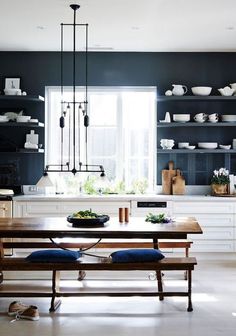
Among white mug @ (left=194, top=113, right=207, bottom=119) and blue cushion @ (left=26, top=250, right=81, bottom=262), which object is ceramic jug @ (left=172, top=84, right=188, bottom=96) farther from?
blue cushion @ (left=26, top=250, right=81, bottom=262)

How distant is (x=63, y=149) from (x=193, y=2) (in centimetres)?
318

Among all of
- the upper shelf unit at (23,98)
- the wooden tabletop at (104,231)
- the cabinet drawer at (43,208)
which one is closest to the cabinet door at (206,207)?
the cabinet drawer at (43,208)

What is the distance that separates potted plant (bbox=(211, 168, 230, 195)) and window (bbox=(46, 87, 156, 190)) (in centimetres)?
88

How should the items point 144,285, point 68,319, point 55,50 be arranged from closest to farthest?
point 68,319
point 144,285
point 55,50

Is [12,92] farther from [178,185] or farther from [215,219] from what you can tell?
[215,219]

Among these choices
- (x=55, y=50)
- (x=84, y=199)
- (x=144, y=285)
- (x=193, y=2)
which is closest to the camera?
(x=193, y=2)

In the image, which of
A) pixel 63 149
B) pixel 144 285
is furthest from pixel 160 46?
pixel 144 285

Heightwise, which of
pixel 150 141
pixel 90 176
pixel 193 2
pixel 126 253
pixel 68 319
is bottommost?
pixel 68 319

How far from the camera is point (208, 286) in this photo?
5535 mm

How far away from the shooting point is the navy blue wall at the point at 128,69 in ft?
24.6

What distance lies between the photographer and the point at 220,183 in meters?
7.25

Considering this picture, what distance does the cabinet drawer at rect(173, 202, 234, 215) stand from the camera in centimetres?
694

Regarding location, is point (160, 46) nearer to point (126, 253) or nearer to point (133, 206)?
point (133, 206)

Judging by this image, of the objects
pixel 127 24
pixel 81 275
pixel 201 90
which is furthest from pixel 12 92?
pixel 81 275
